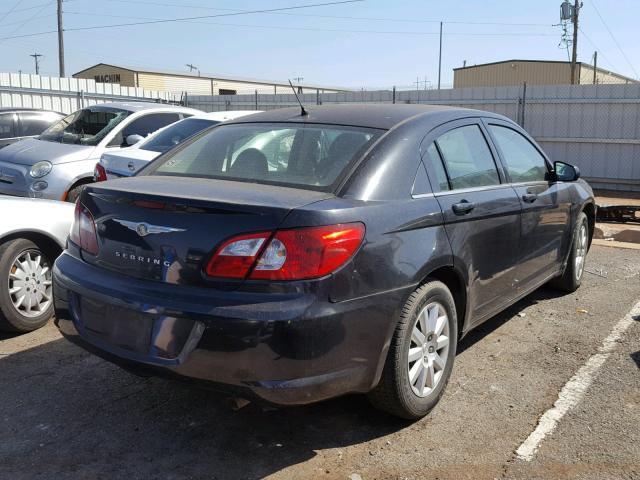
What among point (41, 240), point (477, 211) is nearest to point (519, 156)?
point (477, 211)

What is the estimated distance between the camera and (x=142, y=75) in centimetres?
4381

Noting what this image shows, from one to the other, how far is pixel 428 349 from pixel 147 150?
522 cm

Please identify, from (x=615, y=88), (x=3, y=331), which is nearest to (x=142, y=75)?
(x=615, y=88)

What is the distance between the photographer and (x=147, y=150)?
7504mm

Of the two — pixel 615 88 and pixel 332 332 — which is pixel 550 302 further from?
pixel 615 88

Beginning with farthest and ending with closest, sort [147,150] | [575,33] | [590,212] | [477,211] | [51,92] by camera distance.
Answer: [575,33] < [51,92] < [147,150] < [590,212] < [477,211]

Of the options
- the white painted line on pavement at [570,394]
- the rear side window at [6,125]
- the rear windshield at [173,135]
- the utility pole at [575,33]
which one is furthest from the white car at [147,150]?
the utility pole at [575,33]

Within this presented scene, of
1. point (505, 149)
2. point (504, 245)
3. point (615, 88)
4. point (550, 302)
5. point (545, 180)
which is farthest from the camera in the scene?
point (615, 88)

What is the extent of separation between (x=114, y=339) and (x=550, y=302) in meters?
4.06

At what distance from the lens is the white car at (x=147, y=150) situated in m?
6.88

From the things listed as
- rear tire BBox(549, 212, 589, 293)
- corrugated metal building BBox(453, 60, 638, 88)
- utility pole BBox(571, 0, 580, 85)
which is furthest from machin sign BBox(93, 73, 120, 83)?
rear tire BBox(549, 212, 589, 293)

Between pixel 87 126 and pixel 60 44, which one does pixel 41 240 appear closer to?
pixel 87 126

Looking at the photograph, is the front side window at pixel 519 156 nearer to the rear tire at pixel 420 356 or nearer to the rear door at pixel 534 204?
the rear door at pixel 534 204

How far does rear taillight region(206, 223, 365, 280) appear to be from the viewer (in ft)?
8.70
